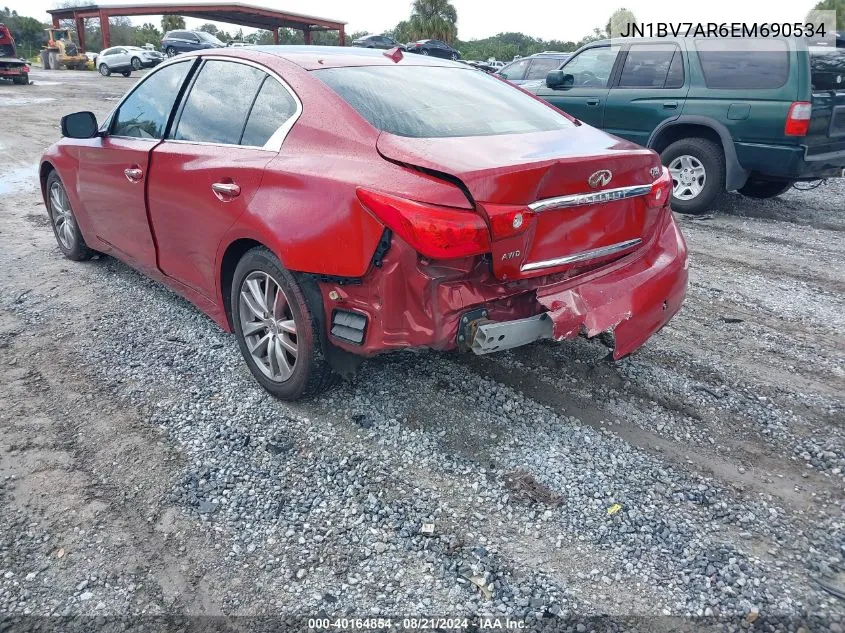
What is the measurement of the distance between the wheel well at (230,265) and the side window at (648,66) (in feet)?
19.4

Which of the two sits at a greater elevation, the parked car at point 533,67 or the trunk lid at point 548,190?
the parked car at point 533,67

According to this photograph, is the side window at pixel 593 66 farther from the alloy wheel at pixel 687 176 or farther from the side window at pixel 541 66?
the side window at pixel 541 66

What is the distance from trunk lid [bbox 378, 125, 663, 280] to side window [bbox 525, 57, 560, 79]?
9.20 m

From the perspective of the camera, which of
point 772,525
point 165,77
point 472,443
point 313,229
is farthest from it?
point 165,77

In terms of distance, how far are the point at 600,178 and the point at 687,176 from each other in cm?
501

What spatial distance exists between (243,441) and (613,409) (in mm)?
1807

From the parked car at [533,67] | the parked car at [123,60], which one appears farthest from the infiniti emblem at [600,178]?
the parked car at [123,60]

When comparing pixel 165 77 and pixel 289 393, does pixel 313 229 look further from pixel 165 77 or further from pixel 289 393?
pixel 165 77

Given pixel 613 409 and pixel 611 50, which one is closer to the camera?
pixel 613 409

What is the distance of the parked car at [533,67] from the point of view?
11.6 meters

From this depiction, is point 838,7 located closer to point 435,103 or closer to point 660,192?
point 660,192

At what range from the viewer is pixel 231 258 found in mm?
3395

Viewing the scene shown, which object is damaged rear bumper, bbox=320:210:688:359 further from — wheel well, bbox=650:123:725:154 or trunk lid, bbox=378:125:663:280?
wheel well, bbox=650:123:725:154

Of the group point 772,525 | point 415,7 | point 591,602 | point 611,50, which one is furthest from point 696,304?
point 415,7
